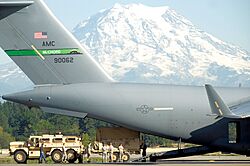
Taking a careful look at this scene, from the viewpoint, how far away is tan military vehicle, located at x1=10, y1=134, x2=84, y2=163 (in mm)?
33062

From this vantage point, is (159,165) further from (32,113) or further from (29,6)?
(32,113)

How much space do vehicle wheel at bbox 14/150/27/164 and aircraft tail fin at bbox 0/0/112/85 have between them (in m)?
4.85

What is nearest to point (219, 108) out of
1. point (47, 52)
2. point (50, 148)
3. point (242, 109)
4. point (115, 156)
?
point (242, 109)

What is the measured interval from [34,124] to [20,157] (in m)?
62.6

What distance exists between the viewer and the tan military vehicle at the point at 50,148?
33062 mm

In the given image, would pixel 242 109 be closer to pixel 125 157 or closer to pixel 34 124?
pixel 125 157

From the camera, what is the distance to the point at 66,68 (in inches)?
1182

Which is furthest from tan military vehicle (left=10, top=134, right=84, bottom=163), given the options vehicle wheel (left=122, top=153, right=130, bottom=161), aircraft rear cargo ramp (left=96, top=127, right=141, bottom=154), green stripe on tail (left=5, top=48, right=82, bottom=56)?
green stripe on tail (left=5, top=48, right=82, bottom=56)

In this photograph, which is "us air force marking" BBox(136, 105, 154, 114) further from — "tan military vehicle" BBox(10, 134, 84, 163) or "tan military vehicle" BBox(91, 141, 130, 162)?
"tan military vehicle" BBox(10, 134, 84, 163)

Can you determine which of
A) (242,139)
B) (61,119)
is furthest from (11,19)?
(61,119)

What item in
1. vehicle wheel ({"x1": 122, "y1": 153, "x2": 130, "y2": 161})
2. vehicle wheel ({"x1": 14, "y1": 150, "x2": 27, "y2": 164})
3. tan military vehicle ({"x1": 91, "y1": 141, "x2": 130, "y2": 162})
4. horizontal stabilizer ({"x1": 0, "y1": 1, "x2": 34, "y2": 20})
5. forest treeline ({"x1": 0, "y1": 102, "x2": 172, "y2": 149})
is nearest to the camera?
horizontal stabilizer ({"x1": 0, "y1": 1, "x2": 34, "y2": 20})

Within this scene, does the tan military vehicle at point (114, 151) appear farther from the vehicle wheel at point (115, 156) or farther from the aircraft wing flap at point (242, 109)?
the aircraft wing flap at point (242, 109)

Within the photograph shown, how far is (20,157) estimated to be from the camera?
33531 mm

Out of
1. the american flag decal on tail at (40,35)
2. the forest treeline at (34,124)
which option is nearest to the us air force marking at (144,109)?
the american flag decal on tail at (40,35)
